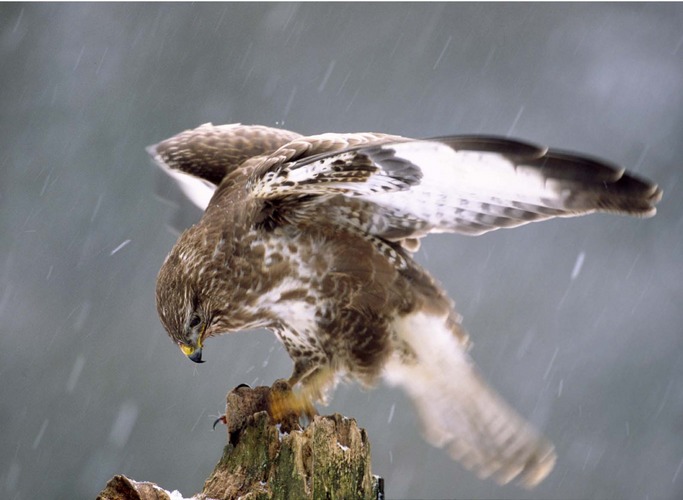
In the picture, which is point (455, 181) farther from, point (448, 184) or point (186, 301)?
point (186, 301)

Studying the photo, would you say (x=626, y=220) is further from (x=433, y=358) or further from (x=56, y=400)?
(x=56, y=400)

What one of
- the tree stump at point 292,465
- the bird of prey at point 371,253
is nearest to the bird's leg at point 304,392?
the bird of prey at point 371,253

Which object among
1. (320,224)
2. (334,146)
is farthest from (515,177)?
(320,224)

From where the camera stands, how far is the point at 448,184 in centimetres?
267

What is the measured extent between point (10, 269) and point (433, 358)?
3.60 metres

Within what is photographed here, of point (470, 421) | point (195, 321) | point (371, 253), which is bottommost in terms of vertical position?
point (470, 421)

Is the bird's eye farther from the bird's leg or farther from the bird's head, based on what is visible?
the bird's leg

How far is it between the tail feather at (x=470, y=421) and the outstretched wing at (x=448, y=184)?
562mm

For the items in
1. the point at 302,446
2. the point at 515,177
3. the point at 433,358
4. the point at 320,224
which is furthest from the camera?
the point at 433,358

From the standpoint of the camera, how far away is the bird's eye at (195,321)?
2.78 meters

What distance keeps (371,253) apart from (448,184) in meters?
0.43

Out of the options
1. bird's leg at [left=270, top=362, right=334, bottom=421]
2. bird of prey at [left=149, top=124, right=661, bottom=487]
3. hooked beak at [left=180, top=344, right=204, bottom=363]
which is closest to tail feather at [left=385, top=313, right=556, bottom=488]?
bird of prey at [left=149, top=124, right=661, bottom=487]

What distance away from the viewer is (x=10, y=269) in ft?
18.8

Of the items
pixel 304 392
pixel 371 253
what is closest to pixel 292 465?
pixel 304 392
